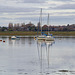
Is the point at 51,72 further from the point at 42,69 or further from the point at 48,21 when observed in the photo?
the point at 48,21

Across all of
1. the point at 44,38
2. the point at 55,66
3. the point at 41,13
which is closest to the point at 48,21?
the point at 41,13

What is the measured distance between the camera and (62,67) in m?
28.0

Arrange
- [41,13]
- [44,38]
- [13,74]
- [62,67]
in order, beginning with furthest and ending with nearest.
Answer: [41,13] → [44,38] → [62,67] → [13,74]

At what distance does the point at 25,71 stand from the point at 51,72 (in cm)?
→ 259

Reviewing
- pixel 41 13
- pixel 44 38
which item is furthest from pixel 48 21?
pixel 44 38

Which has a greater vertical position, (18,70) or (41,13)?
(41,13)

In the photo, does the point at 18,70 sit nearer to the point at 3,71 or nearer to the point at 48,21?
the point at 3,71

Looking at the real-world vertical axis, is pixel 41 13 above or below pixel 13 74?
above

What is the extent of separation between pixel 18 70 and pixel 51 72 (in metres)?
3.43

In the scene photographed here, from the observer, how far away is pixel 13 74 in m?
24.3

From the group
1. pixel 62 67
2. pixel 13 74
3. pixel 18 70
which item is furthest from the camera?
pixel 62 67

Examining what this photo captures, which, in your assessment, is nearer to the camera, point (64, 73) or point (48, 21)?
point (64, 73)

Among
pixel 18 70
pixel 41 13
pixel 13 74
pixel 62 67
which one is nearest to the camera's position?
pixel 13 74

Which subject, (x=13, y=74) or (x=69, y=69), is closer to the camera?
(x=13, y=74)
